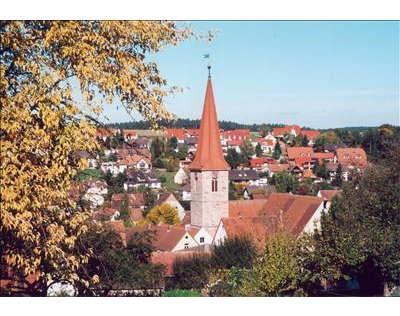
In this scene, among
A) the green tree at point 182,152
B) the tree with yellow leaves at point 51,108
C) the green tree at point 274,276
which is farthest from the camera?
the green tree at point 182,152

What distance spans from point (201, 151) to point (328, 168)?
22276 mm

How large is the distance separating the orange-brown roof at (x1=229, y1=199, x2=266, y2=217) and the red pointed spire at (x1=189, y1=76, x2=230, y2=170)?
8.94 feet

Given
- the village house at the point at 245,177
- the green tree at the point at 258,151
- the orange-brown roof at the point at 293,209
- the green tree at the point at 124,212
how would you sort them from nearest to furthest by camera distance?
the orange-brown roof at the point at 293,209 → the green tree at the point at 124,212 → the village house at the point at 245,177 → the green tree at the point at 258,151

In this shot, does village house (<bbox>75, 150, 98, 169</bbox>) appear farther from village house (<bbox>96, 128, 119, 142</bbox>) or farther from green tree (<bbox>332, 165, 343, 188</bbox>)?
green tree (<bbox>332, 165, 343, 188</bbox>)

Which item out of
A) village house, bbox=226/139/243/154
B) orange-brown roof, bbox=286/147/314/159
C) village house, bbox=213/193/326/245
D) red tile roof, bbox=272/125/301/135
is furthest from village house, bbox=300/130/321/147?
village house, bbox=213/193/326/245

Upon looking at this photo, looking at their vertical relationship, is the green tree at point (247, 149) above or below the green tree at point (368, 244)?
below

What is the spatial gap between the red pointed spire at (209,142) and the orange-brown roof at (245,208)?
273 cm

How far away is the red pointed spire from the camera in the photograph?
26.5 meters

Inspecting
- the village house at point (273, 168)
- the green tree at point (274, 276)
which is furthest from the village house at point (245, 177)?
the green tree at point (274, 276)

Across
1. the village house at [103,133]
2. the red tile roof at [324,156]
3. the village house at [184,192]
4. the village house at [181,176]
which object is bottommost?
the village house at [184,192]

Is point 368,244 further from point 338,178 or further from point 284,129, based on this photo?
point 284,129

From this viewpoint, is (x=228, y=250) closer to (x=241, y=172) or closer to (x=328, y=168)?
(x=328, y=168)

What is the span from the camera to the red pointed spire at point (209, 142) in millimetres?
26547

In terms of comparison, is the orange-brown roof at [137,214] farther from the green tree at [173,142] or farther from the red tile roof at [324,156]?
the red tile roof at [324,156]
